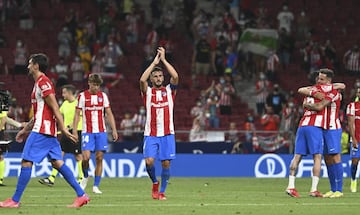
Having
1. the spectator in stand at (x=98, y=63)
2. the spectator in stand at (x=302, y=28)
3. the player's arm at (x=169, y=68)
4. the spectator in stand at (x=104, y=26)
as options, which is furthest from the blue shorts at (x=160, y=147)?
the spectator in stand at (x=302, y=28)

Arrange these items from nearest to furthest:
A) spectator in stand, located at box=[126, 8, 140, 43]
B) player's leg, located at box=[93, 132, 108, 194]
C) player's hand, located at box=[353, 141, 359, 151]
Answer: player's leg, located at box=[93, 132, 108, 194]
player's hand, located at box=[353, 141, 359, 151]
spectator in stand, located at box=[126, 8, 140, 43]

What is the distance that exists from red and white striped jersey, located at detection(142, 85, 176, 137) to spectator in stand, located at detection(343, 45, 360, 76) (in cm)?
2348

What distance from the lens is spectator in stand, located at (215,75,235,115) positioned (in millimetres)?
40031

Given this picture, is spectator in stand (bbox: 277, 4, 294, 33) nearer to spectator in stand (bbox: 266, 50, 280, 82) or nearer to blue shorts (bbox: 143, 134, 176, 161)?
spectator in stand (bbox: 266, 50, 280, 82)

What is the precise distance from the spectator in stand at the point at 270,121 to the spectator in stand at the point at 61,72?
7589 millimetres

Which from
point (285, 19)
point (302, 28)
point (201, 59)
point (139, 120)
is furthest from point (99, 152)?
point (302, 28)

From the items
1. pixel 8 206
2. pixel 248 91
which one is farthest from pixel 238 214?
pixel 248 91

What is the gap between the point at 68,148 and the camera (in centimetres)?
2653

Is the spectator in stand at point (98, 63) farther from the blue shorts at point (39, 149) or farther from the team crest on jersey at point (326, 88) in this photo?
the blue shorts at point (39, 149)

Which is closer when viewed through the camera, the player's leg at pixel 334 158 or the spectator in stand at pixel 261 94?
the player's leg at pixel 334 158

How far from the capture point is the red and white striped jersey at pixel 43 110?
1723 centimetres

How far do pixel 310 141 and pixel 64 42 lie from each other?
22.7 m

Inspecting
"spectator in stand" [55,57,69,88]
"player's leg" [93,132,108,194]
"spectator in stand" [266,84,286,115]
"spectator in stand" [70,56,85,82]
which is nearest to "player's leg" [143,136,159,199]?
"player's leg" [93,132,108,194]

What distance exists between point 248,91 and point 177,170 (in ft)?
32.1
